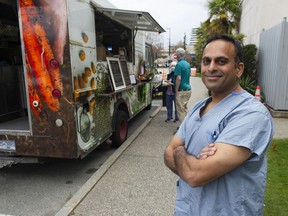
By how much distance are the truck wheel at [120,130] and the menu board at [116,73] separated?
616mm

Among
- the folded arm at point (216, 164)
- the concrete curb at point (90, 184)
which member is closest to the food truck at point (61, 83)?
the concrete curb at point (90, 184)

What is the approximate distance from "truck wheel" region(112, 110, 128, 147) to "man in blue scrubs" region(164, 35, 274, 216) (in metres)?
3.82

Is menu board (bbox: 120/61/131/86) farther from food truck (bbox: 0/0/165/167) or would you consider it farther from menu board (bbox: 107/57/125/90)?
food truck (bbox: 0/0/165/167)

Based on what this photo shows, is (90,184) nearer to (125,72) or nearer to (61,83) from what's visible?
(61,83)

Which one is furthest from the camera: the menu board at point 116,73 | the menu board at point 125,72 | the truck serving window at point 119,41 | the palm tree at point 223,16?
the palm tree at point 223,16

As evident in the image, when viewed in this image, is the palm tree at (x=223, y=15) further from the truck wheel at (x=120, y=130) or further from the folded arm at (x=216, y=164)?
the folded arm at (x=216, y=164)

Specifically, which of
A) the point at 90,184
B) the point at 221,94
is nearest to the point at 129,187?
the point at 90,184

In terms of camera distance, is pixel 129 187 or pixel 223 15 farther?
pixel 223 15

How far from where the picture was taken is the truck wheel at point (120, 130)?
17.7ft

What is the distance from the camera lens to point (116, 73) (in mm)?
5301

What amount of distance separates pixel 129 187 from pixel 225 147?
2765 millimetres

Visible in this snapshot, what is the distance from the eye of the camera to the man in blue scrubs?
133 cm

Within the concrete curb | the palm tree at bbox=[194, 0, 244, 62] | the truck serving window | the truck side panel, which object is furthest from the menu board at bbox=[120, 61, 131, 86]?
the palm tree at bbox=[194, 0, 244, 62]

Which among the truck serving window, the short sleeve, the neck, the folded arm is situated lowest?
the folded arm
